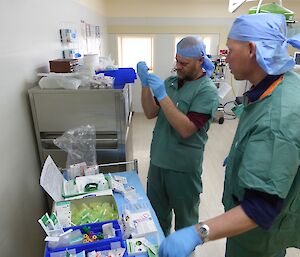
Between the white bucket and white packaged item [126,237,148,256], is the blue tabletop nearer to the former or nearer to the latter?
white packaged item [126,237,148,256]

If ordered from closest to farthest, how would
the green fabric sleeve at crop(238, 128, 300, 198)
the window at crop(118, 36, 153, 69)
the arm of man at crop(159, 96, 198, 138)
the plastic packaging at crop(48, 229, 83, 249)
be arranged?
1. the green fabric sleeve at crop(238, 128, 300, 198)
2. the plastic packaging at crop(48, 229, 83, 249)
3. the arm of man at crop(159, 96, 198, 138)
4. the window at crop(118, 36, 153, 69)

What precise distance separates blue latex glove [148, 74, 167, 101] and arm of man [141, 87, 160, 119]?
0.32 feet

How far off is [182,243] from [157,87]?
2.71 feet

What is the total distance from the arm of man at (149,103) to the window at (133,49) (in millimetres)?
3457

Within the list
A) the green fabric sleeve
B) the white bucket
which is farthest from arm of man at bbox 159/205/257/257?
the white bucket

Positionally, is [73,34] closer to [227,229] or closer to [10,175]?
[10,175]

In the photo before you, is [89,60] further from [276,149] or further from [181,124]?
[276,149]

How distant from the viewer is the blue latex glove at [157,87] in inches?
53.5

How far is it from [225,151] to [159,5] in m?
2.85

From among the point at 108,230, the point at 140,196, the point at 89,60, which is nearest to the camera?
the point at 108,230

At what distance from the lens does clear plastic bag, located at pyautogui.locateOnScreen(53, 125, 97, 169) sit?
1.44 m

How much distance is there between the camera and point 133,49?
486 cm

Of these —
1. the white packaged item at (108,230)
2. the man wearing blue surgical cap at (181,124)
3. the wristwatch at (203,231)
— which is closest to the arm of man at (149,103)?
the man wearing blue surgical cap at (181,124)

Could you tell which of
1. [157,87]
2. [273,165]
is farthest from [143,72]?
[273,165]
